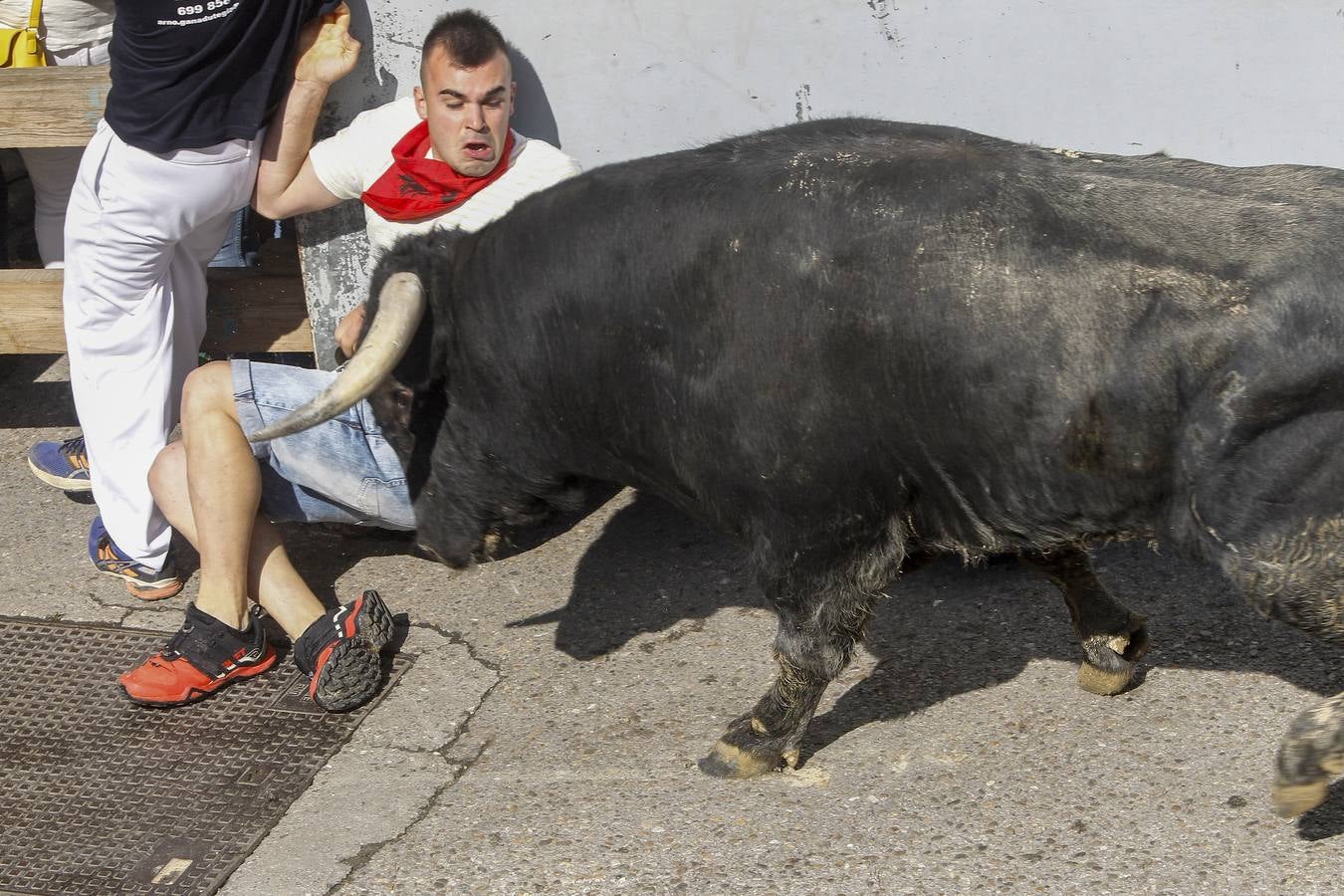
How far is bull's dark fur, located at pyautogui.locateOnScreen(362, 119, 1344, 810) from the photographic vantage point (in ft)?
10.4

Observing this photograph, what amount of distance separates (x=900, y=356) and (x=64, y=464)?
3.55m

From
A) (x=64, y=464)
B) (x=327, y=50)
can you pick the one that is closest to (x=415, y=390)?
(x=327, y=50)

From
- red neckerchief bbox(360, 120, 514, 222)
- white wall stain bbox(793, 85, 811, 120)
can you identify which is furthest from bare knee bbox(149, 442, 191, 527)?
white wall stain bbox(793, 85, 811, 120)

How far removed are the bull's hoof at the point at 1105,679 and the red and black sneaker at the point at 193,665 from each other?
2453mm

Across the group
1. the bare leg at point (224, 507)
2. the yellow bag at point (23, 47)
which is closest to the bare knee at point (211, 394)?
the bare leg at point (224, 507)

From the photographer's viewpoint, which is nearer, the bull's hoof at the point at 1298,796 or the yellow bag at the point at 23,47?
the bull's hoof at the point at 1298,796

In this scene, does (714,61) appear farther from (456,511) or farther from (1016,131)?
(456,511)

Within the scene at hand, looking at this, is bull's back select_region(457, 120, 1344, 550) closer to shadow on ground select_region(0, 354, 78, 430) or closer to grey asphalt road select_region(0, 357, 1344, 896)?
grey asphalt road select_region(0, 357, 1344, 896)

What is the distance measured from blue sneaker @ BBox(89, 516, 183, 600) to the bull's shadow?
126 cm

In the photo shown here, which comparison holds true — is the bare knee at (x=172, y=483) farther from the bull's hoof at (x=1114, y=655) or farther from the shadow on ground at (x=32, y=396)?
the bull's hoof at (x=1114, y=655)

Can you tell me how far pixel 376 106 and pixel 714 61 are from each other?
1.15m

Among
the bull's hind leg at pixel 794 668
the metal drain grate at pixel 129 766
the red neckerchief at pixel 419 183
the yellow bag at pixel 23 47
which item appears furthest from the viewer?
the yellow bag at pixel 23 47

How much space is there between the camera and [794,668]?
3.89 meters

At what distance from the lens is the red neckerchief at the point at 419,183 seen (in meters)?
4.73
